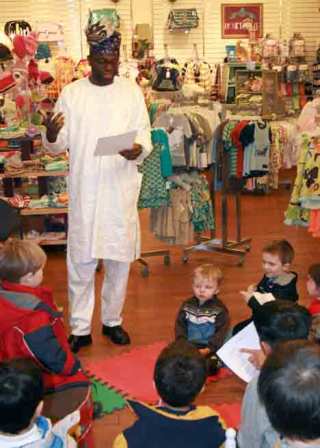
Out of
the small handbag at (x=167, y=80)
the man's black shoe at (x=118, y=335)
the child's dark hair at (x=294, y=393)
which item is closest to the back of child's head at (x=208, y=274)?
the man's black shoe at (x=118, y=335)

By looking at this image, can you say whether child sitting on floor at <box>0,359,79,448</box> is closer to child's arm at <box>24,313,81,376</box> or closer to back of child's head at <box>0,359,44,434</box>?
back of child's head at <box>0,359,44,434</box>

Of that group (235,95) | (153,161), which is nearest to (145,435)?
(153,161)

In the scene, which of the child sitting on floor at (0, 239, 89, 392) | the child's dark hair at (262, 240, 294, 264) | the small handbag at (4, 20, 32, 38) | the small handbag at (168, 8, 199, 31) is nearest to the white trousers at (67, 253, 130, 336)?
the child's dark hair at (262, 240, 294, 264)

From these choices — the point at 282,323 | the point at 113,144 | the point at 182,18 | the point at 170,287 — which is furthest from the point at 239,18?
the point at 282,323

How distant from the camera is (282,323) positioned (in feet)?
8.30

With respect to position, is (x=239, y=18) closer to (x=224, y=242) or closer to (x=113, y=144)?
(x=224, y=242)

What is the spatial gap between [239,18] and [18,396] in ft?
30.4

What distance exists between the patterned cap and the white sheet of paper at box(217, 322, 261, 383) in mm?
1677

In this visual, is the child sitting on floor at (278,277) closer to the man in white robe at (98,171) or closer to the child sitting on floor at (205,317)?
the child sitting on floor at (205,317)

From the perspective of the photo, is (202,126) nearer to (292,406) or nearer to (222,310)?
(222,310)

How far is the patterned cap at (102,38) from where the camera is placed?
3.54 meters

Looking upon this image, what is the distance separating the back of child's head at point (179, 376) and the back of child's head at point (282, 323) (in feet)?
1.31

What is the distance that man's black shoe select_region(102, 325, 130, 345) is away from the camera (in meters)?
3.96

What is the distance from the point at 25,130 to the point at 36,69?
63 cm
